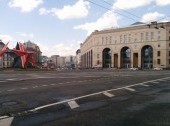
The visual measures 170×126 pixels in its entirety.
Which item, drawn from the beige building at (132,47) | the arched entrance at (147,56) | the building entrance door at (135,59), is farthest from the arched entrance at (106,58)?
the arched entrance at (147,56)

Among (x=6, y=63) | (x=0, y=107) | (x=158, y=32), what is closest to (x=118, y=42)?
(x=158, y=32)

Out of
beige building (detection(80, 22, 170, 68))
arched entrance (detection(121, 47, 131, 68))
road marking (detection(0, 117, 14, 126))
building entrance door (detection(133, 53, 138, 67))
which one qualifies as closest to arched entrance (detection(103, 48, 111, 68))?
beige building (detection(80, 22, 170, 68))

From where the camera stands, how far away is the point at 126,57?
16425 centimetres

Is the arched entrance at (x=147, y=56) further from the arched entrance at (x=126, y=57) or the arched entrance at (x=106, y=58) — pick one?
the arched entrance at (x=106, y=58)

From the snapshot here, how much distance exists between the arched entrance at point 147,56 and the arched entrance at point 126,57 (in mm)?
9166

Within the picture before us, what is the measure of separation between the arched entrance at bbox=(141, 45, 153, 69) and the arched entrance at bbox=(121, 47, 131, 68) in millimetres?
9166

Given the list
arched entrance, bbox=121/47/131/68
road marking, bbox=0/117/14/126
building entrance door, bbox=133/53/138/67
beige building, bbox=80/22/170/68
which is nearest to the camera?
road marking, bbox=0/117/14/126

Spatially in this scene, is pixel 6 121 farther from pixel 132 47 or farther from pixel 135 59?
pixel 135 59

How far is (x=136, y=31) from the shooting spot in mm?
155750

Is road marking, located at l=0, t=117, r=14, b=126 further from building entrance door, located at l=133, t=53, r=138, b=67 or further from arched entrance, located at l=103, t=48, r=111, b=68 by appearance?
arched entrance, located at l=103, t=48, r=111, b=68

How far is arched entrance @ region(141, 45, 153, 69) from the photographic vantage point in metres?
152

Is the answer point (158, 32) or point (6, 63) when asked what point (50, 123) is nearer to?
point (158, 32)

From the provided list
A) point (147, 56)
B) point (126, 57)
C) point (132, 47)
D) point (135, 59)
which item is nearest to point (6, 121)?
point (147, 56)

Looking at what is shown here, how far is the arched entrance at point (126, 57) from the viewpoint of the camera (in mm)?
162375
